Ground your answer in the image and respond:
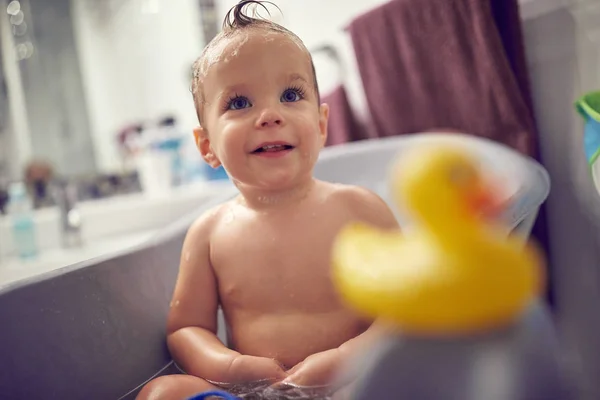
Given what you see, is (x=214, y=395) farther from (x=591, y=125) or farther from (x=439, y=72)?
(x=439, y=72)

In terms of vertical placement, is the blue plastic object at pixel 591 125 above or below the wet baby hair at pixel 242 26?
below

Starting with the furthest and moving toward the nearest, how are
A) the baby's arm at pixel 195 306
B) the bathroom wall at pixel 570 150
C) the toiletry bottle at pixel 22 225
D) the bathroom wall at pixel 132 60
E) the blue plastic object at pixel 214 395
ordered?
the bathroom wall at pixel 132 60
the toiletry bottle at pixel 22 225
the bathroom wall at pixel 570 150
the baby's arm at pixel 195 306
the blue plastic object at pixel 214 395

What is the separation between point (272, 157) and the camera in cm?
70

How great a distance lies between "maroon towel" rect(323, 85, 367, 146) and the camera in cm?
154

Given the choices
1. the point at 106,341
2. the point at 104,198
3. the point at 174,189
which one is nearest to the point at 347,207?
the point at 106,341

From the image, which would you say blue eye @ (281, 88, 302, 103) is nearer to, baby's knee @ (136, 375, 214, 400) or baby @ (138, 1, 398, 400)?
baby @ (138, 1, 398, 400)

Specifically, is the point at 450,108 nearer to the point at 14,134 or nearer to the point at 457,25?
the point at 457,25

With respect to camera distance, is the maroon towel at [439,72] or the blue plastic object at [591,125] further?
the maroon towel at [439,72]

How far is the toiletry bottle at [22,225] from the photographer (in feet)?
5.24

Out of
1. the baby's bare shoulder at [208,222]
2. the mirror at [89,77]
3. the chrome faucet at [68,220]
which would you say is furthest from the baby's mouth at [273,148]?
the mirror at [89,77]

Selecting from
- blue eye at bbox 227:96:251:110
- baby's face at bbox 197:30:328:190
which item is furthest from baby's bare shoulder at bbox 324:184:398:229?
blue eye at bbox 227:96:251:110

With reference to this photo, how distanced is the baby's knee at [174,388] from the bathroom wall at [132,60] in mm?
1533

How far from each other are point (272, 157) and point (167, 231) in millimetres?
492

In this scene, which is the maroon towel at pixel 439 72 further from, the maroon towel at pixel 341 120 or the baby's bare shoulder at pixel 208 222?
the baby's bare shoulder at pixel 208 222
